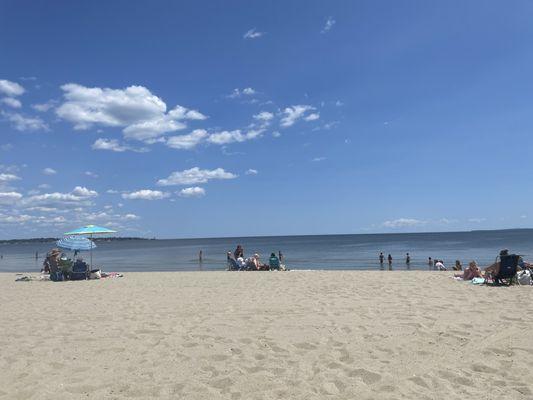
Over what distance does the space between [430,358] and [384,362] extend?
0.56 m

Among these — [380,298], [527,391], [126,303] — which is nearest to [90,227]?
[126,303]

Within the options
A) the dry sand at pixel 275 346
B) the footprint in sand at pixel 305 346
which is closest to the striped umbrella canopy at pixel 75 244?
the dry sand at pixel 275 346

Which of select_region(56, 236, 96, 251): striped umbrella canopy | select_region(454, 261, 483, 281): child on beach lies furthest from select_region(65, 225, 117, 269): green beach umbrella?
select_region(454, 261, 483, 281): child on beach

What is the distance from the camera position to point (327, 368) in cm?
460

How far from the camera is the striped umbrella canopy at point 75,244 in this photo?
16906 millimetres

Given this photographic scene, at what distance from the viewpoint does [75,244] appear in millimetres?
17094

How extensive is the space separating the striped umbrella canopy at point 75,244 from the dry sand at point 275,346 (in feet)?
24.6

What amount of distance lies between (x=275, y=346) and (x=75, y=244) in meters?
14.0

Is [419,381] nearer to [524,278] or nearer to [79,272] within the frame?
[524,278]

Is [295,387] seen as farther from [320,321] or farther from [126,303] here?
Answer: [126,303]

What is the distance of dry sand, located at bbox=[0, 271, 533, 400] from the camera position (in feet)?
13.5

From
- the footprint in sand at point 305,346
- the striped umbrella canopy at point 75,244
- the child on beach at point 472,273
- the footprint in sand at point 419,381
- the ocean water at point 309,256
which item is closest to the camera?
the footprint in sand at point 419,381

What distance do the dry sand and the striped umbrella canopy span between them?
295 inches

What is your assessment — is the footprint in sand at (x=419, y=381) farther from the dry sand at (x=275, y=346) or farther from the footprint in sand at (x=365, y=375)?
the footprint in sand at (x=365, y=375)
